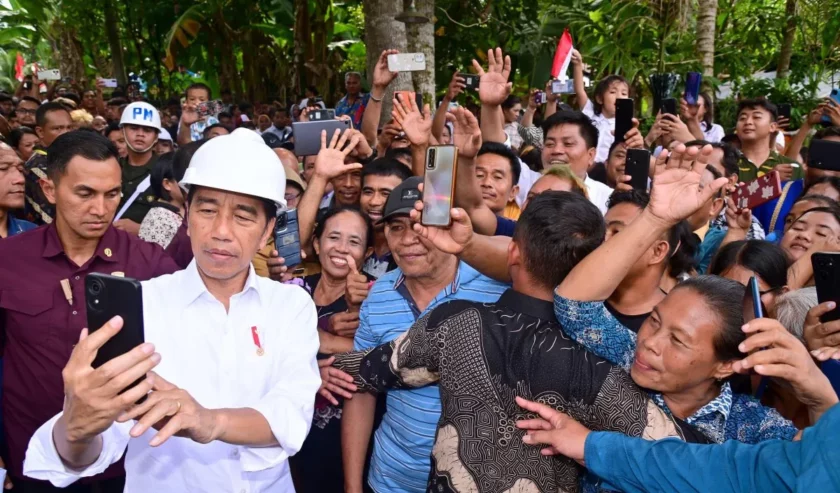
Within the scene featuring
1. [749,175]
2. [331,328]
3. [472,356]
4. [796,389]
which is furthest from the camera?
[749,175]

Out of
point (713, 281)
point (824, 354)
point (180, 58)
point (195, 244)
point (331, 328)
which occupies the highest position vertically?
point (180, 58)

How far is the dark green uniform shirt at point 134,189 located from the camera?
448 cm

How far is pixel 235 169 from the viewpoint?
75.5 inches

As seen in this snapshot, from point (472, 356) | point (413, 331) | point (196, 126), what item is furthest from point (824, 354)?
point (196, 126)

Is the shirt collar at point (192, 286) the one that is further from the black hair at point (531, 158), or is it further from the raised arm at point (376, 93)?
the black hair at point (531, 158)

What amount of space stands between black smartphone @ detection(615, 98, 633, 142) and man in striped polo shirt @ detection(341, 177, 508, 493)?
7.70 ft

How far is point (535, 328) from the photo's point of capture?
192 cm

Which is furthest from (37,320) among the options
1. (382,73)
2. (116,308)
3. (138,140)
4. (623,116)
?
(623,116)

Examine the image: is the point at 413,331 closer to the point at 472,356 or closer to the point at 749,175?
the point at 472,356

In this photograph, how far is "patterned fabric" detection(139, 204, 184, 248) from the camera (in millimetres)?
3676

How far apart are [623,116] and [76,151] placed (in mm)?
3324

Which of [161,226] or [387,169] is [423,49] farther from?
[161,226]

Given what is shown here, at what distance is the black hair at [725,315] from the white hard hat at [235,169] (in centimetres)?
119

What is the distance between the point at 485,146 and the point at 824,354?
8.28 ft
